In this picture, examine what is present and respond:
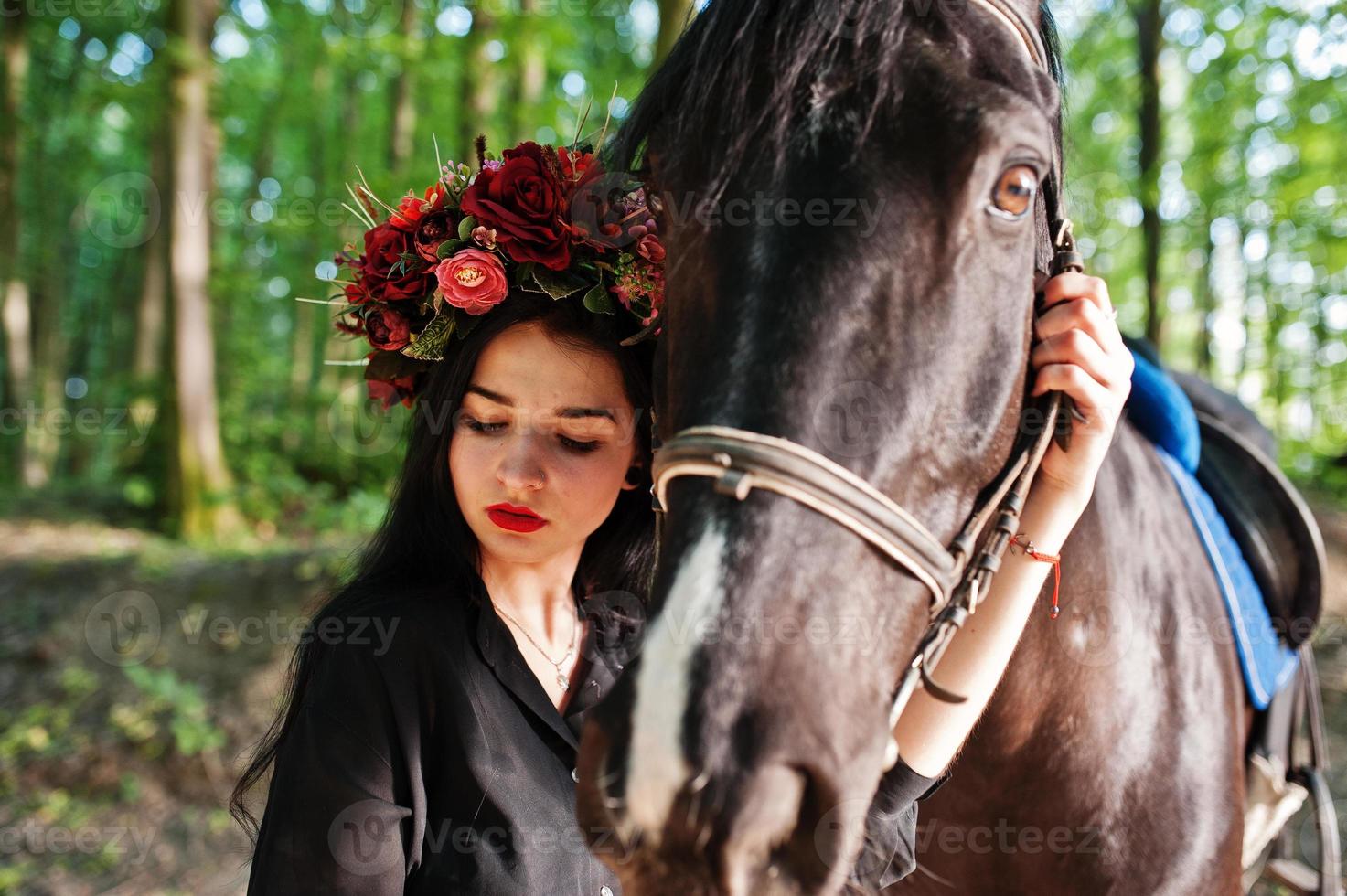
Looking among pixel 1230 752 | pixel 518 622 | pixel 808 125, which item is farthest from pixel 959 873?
pixel 808 125

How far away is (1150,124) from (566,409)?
389 inches

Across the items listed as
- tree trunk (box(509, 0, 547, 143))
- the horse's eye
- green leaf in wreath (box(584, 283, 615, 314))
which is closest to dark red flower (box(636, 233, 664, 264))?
green leaf in wreath (box(584, 283, 615, 314))

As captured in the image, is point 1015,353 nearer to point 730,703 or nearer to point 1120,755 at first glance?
point 730,703

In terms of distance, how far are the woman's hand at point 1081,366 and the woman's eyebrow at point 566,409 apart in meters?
0.80

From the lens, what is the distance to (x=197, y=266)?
8164mm

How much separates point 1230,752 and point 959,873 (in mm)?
699

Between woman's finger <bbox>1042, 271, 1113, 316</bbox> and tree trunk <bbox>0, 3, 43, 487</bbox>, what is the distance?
12.7m

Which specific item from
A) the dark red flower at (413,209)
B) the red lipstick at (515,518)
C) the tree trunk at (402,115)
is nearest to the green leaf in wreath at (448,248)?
the dark red flower at (413,209)

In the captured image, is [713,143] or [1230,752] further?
[1230,752]

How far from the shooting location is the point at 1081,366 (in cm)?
136

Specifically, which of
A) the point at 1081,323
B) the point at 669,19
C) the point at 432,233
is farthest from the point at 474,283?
the point at 669,19

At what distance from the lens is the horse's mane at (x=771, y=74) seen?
1.26 metres

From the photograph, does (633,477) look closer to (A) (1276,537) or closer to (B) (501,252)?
(B) (501,252)

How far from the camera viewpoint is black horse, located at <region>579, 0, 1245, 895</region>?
3.15ft
